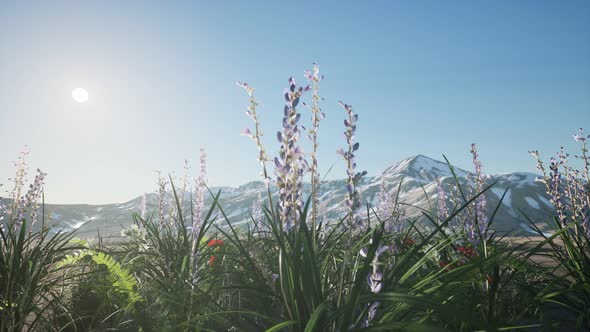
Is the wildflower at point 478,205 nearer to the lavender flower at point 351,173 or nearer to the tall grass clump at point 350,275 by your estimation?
the tall grass clump at point 350,275

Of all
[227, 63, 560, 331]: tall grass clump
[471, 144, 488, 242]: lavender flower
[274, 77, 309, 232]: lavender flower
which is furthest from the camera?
[471, 144, 488, 242]: lavender flower

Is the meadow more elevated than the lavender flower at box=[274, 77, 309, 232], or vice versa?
the lavender flower at box=[274, 77, 309, 232]

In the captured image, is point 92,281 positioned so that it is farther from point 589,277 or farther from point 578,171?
point 578,171

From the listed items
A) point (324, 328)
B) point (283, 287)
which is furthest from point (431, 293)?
point (283, 287)

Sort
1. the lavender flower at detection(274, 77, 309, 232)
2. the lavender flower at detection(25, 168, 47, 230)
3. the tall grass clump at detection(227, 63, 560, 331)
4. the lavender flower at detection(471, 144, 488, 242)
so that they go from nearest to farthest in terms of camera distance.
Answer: the tall grass clump at detection(227, 63, 560, 331)
the lavender flower at detection(274, 77, 309, 232)
the lavender flower at detection(471, 144, 488, 242)
the lavender flower at detection(25, 168, 47, 230)

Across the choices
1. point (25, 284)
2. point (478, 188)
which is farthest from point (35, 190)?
point (478, 188)

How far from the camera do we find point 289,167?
2387 millimetres

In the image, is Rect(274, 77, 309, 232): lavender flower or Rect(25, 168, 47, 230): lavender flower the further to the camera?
Rect(25, 168, 47, 230): lavender flower

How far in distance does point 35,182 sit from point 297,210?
6.58 meters

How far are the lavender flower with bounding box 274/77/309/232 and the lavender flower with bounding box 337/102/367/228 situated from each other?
318mm

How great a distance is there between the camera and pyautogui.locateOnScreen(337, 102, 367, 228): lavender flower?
2488 millimetres

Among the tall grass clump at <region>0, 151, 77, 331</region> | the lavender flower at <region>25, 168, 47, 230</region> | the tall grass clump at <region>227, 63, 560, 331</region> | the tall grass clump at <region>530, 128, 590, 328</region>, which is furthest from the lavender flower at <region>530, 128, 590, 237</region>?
the lavender flower at <region>25, 168, 47, 230</region>

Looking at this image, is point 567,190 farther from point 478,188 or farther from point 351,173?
point 351,173

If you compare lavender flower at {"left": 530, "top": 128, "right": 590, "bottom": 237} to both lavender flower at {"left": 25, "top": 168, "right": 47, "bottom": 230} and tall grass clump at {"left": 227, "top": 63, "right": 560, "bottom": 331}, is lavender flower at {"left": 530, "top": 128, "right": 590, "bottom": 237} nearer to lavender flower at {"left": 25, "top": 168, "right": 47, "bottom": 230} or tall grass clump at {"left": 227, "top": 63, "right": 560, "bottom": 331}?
tall grass clump at {"left": 227, "top": 63, "right": 560, "bottom": 331}
